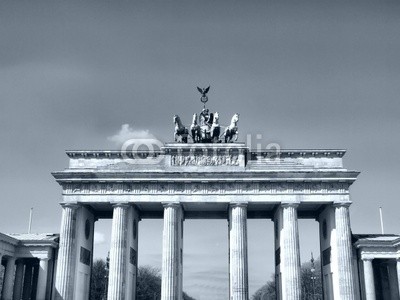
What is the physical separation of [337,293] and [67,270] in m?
24.9

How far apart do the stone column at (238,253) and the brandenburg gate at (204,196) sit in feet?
0.29

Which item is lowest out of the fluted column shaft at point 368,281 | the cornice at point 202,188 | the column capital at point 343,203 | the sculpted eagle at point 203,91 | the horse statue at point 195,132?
the fluted column shaft at point 368,281

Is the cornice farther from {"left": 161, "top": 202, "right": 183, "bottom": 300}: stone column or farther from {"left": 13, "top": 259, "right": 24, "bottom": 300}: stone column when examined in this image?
{"left": 13, "top": 259, "right": 24, "bottom": 300}: stone column

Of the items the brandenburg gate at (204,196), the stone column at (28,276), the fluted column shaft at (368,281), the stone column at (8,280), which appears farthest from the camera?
the stone column at (28,276)

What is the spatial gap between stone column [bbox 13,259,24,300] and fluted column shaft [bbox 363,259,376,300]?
32408 millimetres

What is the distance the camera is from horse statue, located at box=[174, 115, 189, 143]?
4588 centimetres

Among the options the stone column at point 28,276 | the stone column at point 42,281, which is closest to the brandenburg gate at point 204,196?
the stone column at point 42,281

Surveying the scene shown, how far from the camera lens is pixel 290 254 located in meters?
42.5

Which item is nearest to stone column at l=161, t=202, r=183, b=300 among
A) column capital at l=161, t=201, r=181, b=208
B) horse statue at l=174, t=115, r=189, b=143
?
column capital at l=161, t=201, r=181, b=208

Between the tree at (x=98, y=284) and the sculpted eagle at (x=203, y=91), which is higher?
the sculpted eagle at (x=203, y=91)

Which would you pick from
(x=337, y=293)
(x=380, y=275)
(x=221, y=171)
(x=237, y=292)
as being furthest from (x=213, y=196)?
(x=380, y=275)

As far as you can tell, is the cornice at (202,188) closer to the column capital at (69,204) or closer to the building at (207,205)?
the building at (207,205)

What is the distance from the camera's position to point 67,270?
138ft

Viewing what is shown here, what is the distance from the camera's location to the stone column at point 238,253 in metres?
41.4
